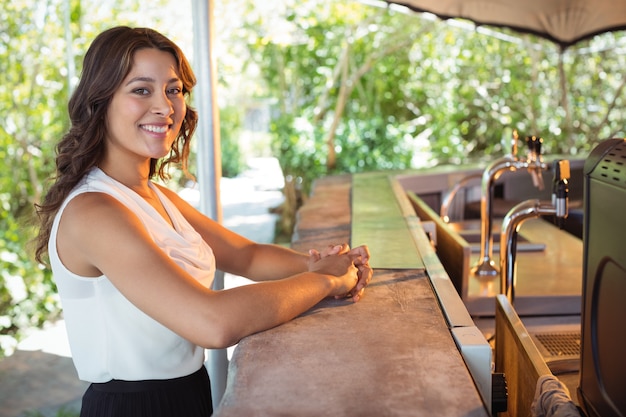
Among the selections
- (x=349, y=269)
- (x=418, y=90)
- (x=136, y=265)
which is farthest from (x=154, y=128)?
(x=418, y=90)

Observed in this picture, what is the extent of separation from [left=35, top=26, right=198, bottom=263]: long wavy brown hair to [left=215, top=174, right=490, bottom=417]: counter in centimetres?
51

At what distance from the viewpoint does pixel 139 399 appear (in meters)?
1.48

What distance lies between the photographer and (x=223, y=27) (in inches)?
340

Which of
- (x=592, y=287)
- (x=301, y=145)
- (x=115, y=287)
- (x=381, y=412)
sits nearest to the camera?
(x=381, y=412)

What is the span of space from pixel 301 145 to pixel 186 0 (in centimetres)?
202

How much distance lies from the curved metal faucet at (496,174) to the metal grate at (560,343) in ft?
1.77

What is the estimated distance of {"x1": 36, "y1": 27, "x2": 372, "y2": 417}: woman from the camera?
4.28 feet

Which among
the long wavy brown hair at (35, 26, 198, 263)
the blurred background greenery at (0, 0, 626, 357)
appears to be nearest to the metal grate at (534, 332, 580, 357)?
the long wavy brown hair at (35, 26, 198, 263)

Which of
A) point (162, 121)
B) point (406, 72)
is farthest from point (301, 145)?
point (162, 121)

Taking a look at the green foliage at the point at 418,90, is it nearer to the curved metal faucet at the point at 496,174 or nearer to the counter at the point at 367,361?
the curved metal faucet at the point at 496,174

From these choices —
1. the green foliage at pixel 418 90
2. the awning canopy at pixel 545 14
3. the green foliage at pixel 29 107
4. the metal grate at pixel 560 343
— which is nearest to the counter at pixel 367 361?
the metal grate at pixel 560 343

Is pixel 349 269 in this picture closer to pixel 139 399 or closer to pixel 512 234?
pixel 139 399

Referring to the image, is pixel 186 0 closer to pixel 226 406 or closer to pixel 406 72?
pixel 406 72

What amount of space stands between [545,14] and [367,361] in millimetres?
4037
